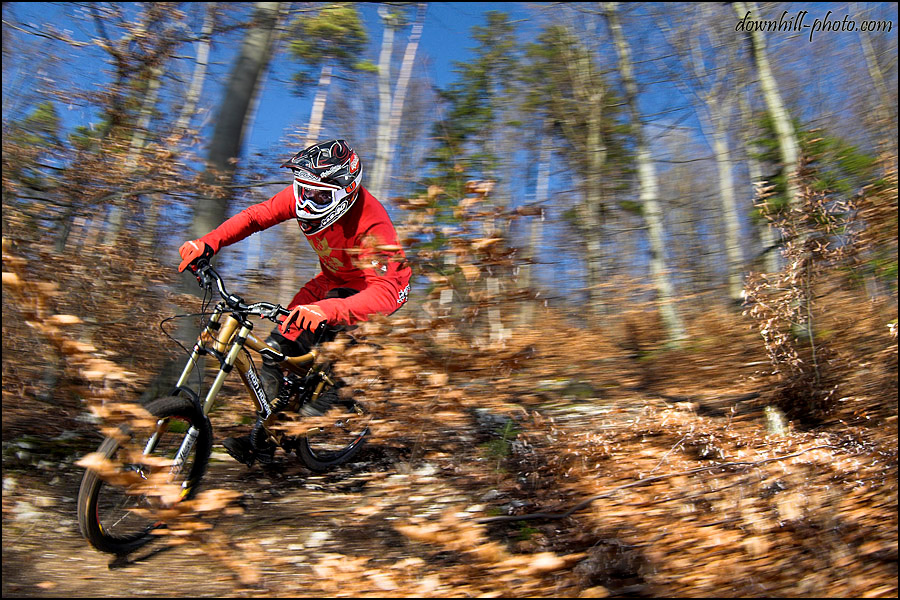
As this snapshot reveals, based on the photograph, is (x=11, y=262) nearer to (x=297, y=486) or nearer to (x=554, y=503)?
(x=297, y=486)

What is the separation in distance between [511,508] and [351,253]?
2.16 m

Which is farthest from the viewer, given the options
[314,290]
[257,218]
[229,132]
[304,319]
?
[229,132]

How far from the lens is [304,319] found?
3242 mm

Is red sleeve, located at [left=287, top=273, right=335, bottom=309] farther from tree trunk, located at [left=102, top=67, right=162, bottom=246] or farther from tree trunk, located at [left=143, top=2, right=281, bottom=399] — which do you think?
tree trunk, located at [left=102, top=67, right=162, bottom=246]

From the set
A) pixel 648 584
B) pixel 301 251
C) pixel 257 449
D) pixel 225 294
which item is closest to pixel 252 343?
pixel 225 294

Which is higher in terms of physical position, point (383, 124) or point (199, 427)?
point (383, 124)

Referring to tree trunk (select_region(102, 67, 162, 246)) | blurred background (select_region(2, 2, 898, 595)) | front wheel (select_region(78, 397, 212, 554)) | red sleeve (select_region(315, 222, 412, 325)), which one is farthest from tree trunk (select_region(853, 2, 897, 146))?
tree trunk (select_region(102, 67, 162, 246))

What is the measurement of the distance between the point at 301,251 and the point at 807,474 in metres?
8.78

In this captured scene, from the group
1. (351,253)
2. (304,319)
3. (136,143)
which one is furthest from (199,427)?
(136,143)

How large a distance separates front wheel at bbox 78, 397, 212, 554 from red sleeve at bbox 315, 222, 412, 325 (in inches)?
39.8

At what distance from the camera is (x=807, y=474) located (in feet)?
12.6

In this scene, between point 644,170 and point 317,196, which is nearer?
point 317,196

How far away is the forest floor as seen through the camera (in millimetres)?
3049

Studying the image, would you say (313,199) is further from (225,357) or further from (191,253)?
(225,357)
